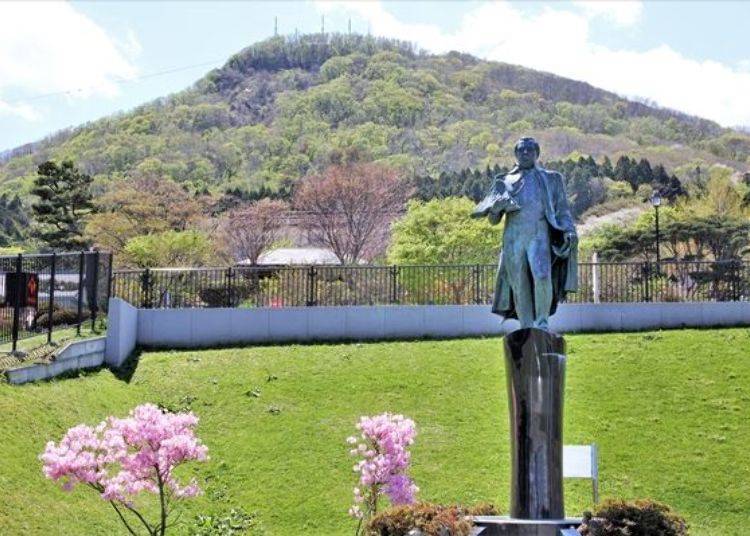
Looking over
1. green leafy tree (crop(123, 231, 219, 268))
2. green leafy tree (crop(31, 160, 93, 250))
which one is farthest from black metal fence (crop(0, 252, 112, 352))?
green leafy tree (crop(31, 160, 93, 250))

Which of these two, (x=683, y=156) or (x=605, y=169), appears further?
(x=683, y=156)

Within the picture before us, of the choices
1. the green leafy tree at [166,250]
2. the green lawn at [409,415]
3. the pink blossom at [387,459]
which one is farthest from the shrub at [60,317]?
the green leafy tree at [166,250]

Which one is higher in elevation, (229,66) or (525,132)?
(229,66)

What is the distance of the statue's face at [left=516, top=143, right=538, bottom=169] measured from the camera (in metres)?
9.19

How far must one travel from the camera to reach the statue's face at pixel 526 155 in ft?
30.1

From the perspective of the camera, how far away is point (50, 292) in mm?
14945

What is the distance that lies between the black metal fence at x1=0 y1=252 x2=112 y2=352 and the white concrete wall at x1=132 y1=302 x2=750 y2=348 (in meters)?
1.16

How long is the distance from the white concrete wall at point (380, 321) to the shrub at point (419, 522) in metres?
11.3

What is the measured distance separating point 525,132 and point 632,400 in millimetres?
91217

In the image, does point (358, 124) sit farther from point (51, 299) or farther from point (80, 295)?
point (51, 299)

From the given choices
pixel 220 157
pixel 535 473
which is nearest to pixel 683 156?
pixel 220 157

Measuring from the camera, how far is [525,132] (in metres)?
103

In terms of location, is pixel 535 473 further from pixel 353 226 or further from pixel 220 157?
pixel 220 157

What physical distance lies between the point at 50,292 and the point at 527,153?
8991 mm
